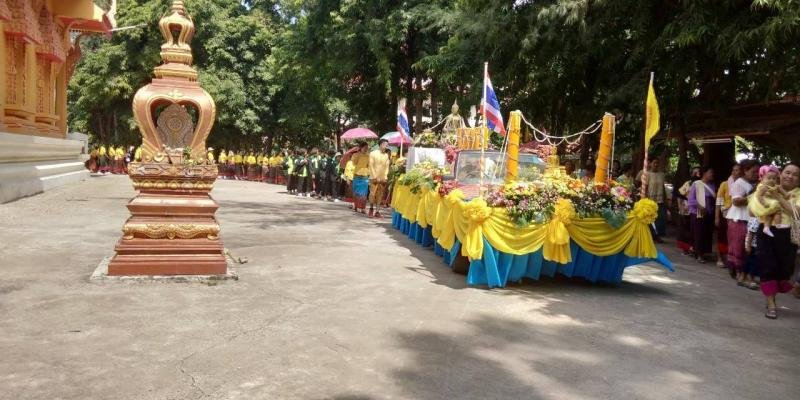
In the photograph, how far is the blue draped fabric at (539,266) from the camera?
700cm

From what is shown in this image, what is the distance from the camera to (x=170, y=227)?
6.60 m

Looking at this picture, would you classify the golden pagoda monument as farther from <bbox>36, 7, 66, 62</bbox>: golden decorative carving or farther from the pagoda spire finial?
<bbox>36, 7, 66, 62</bbox>: golden decorative carving

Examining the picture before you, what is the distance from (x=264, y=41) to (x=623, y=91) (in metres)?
26.9

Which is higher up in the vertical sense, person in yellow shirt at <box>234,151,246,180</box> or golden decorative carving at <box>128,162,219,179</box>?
golden decorative carving at <box>128,162,219,179</box>

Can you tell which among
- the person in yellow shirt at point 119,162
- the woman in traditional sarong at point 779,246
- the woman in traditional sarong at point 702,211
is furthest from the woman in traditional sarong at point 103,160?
the woman in traditional sarong at point 779,246

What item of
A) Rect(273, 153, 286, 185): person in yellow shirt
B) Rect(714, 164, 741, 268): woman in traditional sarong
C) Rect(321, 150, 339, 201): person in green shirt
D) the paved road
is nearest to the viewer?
the paved road

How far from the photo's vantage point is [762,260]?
6445mm

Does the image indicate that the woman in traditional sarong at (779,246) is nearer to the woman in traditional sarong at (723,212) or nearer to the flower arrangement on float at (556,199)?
the flower arrangement on float at (556,199)

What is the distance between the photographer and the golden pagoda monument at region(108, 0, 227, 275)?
6512 mm

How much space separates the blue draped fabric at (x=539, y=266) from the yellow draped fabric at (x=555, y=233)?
0.14 m

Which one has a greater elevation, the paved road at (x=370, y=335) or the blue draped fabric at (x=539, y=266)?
the blue draped fabric at (x=539, y=266)

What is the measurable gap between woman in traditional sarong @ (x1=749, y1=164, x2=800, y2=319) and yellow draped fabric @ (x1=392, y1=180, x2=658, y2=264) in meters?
1.16

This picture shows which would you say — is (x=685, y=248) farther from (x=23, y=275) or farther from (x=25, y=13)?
(x=25, y=13)

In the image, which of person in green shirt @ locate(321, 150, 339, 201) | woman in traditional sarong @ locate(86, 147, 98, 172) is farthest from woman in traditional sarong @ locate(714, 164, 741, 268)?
woman in traditional sarong @ locate(86, 147, 98, 172)
